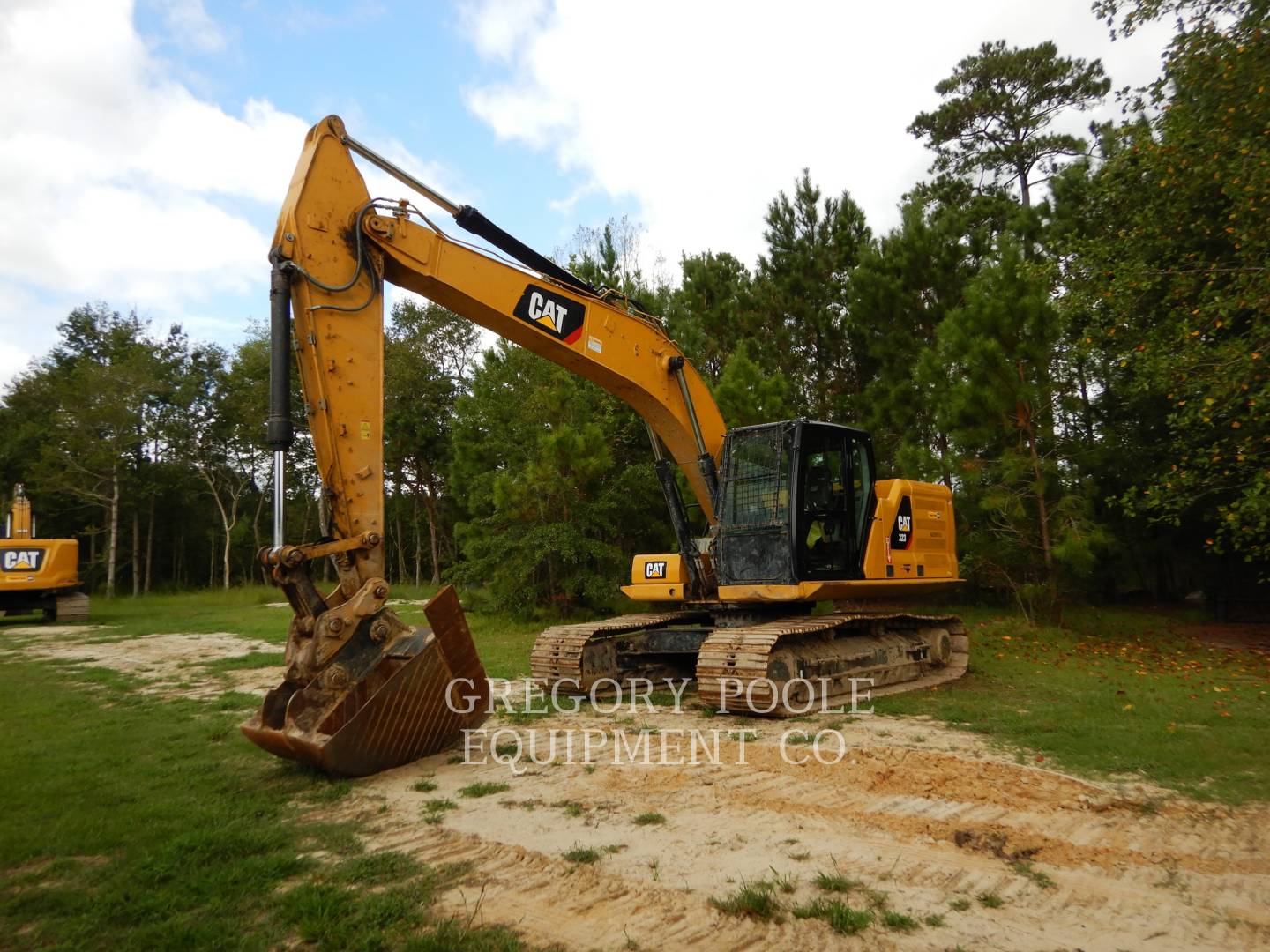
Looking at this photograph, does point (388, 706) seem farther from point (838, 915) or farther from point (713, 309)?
point (713, 309)

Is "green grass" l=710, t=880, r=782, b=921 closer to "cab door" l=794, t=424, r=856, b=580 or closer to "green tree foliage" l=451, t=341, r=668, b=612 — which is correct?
"cab door" l=794, t=424, r=856, b=580

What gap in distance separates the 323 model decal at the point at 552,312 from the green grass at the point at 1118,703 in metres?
4.24

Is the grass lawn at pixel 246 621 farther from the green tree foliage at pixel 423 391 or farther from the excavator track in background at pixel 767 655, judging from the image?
the green tree foliage at pixel 423 391

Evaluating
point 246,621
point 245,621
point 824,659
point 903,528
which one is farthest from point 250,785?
point 246,621

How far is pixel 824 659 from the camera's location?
7.46 m

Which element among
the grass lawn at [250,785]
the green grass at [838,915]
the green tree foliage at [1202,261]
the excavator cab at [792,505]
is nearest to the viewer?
the green grass at [838,915]

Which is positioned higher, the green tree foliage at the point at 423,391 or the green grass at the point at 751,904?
the green tree foliage at the point at 423,391

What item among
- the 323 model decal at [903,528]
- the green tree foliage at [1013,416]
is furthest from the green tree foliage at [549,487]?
the 323 model decal at [903,528]

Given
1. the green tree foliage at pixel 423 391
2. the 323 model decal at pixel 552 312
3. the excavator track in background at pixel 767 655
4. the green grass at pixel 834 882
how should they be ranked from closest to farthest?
the green grass at pixel 834 882
the 323 model decal at pixel 552 312
the excavator track in background at pixel 767 655
the green tree foliage at pixel 423 391

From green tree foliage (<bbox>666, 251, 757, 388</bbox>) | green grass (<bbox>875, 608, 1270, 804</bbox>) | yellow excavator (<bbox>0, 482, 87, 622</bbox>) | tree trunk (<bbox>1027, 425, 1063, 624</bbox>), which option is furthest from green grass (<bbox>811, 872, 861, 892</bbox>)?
yellow excavator (<bbox>0, 482, 87, 622</bbox>)

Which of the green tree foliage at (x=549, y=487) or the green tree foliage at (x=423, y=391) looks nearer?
the green tree foliage at (x=549, y=487)

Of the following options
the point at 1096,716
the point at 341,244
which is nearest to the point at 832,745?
the point at 1096,716

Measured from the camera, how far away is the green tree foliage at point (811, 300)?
18234 mm

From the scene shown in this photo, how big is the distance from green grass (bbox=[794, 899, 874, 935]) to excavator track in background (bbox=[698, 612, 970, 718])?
348cm
